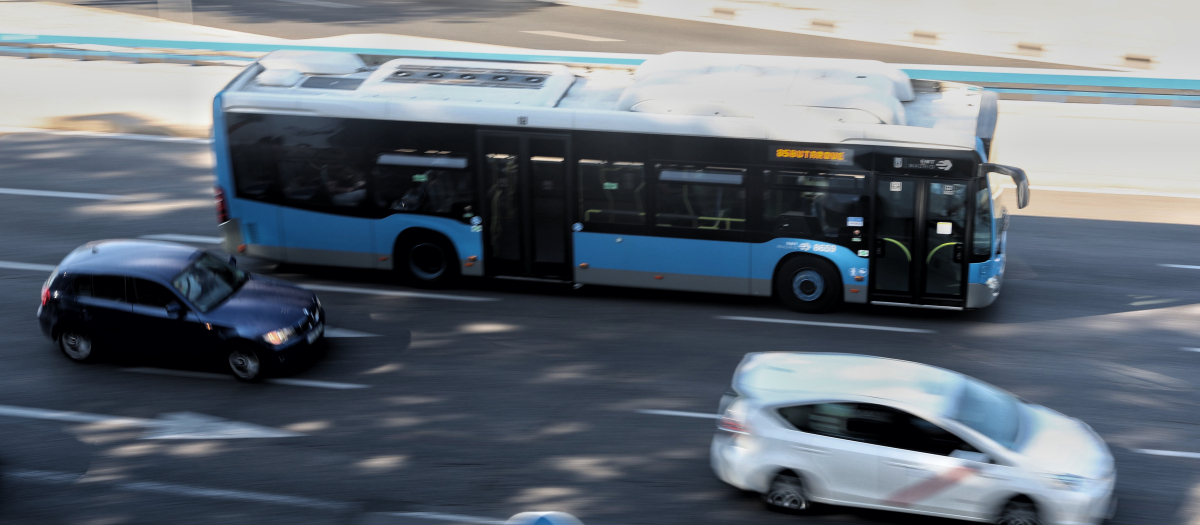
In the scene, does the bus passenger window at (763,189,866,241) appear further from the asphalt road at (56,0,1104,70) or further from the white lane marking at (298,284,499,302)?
the asphalt road at (56,0,1104,70)

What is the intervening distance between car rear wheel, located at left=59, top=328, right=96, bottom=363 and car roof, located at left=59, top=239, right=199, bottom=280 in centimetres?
79

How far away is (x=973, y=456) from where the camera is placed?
8.82 m

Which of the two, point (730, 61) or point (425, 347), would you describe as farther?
point (730, 61)

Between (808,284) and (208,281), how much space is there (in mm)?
7814

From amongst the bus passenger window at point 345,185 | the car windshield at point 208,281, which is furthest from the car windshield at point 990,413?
the bus passenger window at point 345,185

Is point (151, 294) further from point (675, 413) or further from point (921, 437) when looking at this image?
point (921, 437)

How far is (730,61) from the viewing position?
Result: 15320 mm

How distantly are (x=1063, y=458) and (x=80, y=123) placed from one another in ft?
71.1

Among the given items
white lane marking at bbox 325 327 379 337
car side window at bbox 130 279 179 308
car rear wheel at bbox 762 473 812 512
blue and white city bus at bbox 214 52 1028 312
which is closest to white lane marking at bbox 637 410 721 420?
car rear wheel at bbox 762 473 812 512

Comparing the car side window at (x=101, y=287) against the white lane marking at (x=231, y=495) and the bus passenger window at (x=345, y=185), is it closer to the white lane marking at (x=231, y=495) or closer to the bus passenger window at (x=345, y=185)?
the white lane marking at (x=231, y=495)

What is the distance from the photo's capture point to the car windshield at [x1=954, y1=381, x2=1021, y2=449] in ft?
29.6

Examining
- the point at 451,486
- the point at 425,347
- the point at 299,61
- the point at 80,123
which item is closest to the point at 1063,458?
the point at 451,486

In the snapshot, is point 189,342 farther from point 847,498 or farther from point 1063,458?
point 1063,458

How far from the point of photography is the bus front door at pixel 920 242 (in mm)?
13508
